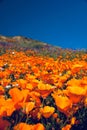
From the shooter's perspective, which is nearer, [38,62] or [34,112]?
[34,112]

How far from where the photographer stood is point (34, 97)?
2.50 m

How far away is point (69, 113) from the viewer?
241 cm

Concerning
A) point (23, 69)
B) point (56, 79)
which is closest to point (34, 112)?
point (56, 79)

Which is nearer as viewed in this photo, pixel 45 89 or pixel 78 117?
pixel 45 89

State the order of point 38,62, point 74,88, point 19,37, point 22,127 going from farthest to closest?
point 19,37 → point 38,62 → point 74,88 → point 22,127

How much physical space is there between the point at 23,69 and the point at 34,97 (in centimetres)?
406

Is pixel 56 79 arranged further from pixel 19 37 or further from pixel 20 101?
pixel 19 37

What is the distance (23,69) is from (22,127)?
4790mm

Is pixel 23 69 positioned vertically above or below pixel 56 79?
above

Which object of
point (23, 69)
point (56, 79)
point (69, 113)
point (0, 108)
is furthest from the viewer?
point (23, 69)

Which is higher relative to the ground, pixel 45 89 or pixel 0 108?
pixel 45 89

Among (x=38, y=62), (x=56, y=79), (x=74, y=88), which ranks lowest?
(x=74, y=88)

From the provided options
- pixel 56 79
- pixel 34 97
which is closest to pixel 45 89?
pixel 34 97

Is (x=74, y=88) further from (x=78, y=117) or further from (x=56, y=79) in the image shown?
(x=56, y=79)
